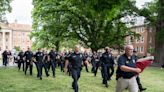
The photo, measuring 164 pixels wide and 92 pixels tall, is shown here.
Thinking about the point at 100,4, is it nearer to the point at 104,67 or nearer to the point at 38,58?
the point at 104,67

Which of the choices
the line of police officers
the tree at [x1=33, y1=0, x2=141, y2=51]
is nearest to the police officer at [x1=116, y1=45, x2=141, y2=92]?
the line of police officers

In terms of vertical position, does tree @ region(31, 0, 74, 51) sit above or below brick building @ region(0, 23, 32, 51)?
above

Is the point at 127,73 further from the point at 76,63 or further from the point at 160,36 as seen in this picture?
the point at 160,36

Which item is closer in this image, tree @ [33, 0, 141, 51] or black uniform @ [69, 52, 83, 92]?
black uniform @ [69, 52, 83, 92]

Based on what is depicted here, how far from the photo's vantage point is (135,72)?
34.5 feet

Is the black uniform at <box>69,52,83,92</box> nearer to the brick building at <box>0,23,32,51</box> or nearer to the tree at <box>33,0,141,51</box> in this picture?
the tree at <box>33,0,141,51</box>

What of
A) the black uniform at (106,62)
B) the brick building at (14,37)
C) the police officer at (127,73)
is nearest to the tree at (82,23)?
the black uniform at (106,62)

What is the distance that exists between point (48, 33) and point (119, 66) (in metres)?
47.6

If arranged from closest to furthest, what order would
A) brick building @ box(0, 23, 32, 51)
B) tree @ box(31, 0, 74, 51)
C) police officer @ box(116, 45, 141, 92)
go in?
police officer @ box(116, 45, 141, 92) < tree @ box(31, 0, 74, 51) < brick building @ box(0, 23, 32, 51)

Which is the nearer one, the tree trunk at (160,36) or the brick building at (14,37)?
the tree trunk at (160,36)

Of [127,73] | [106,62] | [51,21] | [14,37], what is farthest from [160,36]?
[14,37]

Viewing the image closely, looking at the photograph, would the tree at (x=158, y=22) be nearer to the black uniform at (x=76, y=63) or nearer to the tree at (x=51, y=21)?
the tree at (x=51, y=21)

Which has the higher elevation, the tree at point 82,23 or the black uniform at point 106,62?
the tree at point 82,23

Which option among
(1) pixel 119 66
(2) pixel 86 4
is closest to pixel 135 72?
(1) pixel 119 66
